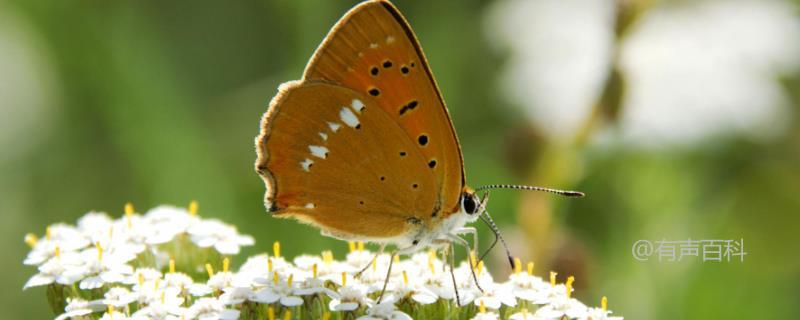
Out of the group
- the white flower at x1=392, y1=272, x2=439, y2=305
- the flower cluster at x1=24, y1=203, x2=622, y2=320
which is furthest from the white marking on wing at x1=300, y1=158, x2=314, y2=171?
the white flower at x1=392, y1=272, x2=439, y2=305

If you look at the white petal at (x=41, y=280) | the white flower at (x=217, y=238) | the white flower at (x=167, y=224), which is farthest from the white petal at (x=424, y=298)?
the white petal at (x=41, y=280)

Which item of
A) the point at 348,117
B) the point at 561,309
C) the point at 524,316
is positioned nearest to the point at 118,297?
the point at 348,117

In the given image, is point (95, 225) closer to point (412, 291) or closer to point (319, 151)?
point (319, 151)

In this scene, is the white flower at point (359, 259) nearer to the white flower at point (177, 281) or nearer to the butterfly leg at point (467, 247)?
the butterfly leg at point (467, 247)

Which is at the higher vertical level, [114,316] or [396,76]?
[396,76]

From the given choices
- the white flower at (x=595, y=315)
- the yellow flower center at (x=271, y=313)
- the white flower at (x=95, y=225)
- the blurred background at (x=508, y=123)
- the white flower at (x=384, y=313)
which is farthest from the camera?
the blurred background at (x=508, y=123)

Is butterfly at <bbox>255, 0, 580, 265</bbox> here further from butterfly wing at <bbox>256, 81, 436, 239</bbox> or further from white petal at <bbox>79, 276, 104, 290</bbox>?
white petal at <bbox>79, 276, 104, 290</bbox>
